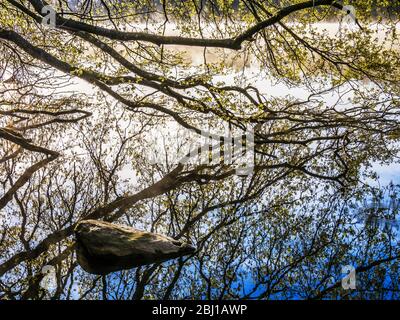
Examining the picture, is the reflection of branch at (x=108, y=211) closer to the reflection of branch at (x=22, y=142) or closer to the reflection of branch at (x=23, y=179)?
the reflection of branch at (x=23, y=179)

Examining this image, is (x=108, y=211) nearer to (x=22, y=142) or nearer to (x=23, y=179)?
(x=23, y=179)

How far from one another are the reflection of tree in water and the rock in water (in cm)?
12

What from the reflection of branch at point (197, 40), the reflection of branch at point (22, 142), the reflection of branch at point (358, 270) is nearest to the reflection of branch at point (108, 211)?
the reflection of branch at point (22, 142)

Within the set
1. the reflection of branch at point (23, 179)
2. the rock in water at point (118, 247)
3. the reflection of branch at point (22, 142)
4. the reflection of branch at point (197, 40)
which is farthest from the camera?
the reflection of branch at point (22, 142)

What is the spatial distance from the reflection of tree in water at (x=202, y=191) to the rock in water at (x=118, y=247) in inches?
4.9

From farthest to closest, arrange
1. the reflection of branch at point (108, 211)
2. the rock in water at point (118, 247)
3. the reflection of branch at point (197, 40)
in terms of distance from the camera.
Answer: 1. the reflection of branch at point (197, 40)
2. the reflection of branch at point (108, 211)
3. the rock in water at point (118, 247)

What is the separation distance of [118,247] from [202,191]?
2.63 meters

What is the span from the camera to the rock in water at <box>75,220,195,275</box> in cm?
453

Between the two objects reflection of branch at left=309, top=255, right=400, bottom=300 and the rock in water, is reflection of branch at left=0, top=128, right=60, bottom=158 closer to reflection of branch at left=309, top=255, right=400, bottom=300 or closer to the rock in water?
the rock in water

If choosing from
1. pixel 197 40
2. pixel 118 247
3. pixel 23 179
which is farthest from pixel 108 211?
pixel 197 40

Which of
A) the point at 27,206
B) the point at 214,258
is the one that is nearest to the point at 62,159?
the point at 27,206

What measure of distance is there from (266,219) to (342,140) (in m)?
4.74

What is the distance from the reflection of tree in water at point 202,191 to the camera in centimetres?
455

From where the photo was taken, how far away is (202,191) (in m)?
6.91
